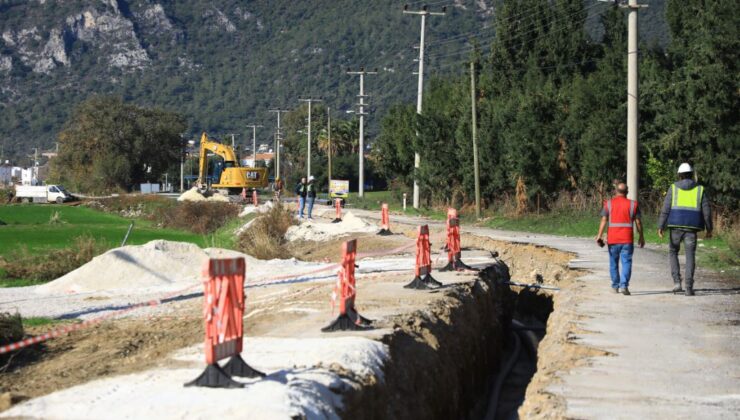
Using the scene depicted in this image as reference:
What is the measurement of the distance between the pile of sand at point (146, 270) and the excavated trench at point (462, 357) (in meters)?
4.40

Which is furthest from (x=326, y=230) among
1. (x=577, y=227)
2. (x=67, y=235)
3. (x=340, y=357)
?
(x=340, y=357)

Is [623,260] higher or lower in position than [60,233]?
higher

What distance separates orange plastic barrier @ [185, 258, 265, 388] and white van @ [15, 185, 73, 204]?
83007 millimetres

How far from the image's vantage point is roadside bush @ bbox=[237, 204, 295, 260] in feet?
91.2

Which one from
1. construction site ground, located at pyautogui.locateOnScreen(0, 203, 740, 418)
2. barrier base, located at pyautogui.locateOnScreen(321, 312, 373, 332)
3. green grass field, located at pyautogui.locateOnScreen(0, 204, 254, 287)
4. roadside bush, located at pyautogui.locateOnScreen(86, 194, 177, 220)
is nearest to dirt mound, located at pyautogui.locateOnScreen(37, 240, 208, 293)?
construction site ground, located at pyautogui.locateOnScreen(0, 203, 740, 418)

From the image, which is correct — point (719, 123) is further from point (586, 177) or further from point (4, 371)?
point (4, 371)

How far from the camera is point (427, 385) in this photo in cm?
1108

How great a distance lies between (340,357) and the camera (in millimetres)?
9562

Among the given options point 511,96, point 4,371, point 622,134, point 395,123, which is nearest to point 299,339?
point 4,371

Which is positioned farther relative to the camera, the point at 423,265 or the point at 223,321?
the point at 423,265

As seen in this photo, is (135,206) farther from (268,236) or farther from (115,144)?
(115,144)

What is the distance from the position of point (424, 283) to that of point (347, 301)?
5.24m

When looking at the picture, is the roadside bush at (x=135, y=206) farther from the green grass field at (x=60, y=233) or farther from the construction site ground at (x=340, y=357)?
the construction site ground at (x=340, y=357)

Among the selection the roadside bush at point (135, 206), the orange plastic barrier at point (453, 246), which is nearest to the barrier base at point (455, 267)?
the orange plastic barrier at point (453, 246)
